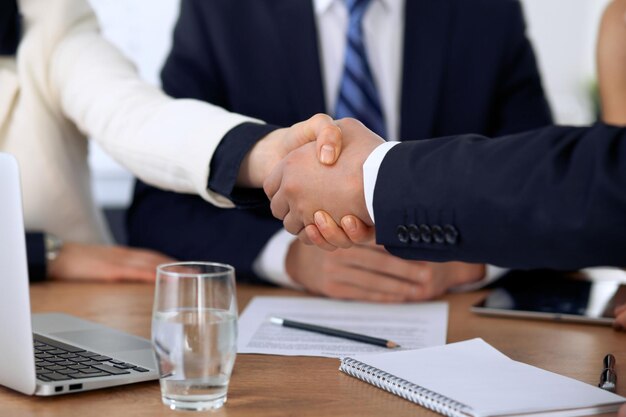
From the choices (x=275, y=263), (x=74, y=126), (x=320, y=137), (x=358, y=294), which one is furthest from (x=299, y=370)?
(x=74, y=126)

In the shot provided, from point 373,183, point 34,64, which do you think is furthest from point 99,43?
point 373,183

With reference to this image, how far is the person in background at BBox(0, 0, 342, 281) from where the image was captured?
1.70 metres

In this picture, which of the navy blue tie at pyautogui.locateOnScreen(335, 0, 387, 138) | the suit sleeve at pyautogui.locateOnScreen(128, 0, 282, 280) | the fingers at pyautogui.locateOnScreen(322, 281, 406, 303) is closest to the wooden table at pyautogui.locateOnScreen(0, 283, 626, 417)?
the fingers at pyautogui.locateOnScreen(322, 281, 406, 303)

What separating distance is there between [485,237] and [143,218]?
1197mm

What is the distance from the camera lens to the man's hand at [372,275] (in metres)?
1.65

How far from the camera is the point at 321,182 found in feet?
4.52

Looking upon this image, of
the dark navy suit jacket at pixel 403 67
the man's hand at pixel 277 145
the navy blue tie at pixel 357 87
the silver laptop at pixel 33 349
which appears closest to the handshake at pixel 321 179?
the man's hand at pixel 277 145

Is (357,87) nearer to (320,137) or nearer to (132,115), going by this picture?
(132,115)

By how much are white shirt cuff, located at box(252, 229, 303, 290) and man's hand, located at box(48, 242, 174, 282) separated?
0.71 feet

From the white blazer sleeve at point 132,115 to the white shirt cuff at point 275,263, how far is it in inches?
9.4

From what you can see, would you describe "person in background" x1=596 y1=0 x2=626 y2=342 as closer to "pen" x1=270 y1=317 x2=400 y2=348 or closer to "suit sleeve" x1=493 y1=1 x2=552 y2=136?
"suit sleeve" x1=493 y1=1 x2=552 y2=136

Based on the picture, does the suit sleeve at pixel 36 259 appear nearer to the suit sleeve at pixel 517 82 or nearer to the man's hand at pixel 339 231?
the man's hand at pixel 339 231

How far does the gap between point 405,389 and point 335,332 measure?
33cm

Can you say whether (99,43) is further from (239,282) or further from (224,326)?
(224,326)
